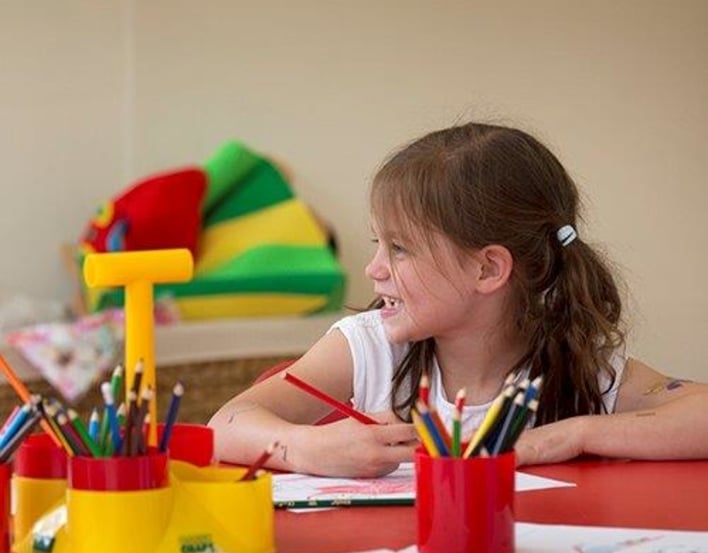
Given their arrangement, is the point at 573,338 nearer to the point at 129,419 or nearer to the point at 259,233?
the point at 129,419

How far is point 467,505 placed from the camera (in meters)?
1.18

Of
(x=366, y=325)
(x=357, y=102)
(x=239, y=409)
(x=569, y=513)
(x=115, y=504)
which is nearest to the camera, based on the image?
(x=115, y=504)

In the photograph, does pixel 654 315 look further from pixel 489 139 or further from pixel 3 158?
pixel 489 139

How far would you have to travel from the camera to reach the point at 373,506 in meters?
1.40

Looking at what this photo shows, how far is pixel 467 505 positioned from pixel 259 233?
3212 millimetres

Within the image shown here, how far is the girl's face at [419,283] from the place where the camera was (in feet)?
6.13

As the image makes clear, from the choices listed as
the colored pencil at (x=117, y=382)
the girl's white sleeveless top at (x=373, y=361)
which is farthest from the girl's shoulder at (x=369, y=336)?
the colored pencil at (x=117, y=382)

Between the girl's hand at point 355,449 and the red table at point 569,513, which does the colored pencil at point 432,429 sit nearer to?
the red table at point 569,513

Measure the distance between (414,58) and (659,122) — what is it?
2.86 ft

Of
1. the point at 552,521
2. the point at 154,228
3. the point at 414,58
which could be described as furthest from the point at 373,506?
the point at 414,58

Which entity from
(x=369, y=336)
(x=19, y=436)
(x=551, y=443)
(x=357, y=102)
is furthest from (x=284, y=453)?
(x=357, y=102)

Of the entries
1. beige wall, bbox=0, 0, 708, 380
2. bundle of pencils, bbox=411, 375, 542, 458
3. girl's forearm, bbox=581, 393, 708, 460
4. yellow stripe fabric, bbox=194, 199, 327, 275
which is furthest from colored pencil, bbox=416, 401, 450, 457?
yellow stripe fabric, bbox=194, 199, 327, 275

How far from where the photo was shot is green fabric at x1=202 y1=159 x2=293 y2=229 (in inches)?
174

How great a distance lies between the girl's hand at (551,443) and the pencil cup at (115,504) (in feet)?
2.07
